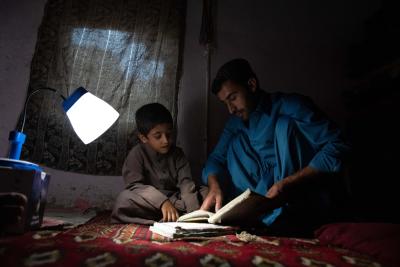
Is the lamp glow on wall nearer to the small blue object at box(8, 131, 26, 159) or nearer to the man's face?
the small blue object at box(8, 131, 26, 159)

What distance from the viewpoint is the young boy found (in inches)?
58.1

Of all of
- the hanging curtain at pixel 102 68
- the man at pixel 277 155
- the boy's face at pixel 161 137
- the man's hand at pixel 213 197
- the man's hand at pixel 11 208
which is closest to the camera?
the man's hand at pixel 11 208

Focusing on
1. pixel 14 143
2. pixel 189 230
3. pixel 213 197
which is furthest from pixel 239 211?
pixel 14 143

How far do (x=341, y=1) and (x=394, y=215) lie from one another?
2.05m

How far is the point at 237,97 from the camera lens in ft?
5.33

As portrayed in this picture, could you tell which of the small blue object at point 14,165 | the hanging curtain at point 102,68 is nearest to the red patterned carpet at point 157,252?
the small blue object at point 14,165

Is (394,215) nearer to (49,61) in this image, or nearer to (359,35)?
(359,35)

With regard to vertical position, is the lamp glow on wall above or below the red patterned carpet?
above

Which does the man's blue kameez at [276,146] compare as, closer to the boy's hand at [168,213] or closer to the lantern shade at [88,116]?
the boy's hand at [168,213]

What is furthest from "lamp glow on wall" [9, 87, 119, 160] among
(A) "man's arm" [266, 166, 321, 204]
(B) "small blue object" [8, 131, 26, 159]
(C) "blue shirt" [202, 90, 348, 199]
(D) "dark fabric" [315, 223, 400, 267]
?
(D) "dark fabric" [315, 223, 400, 267]

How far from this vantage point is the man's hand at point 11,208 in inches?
33.1

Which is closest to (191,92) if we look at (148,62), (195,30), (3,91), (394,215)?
(148,62)

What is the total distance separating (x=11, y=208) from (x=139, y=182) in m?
0.82

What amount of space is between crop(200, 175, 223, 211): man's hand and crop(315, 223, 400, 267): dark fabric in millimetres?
478
